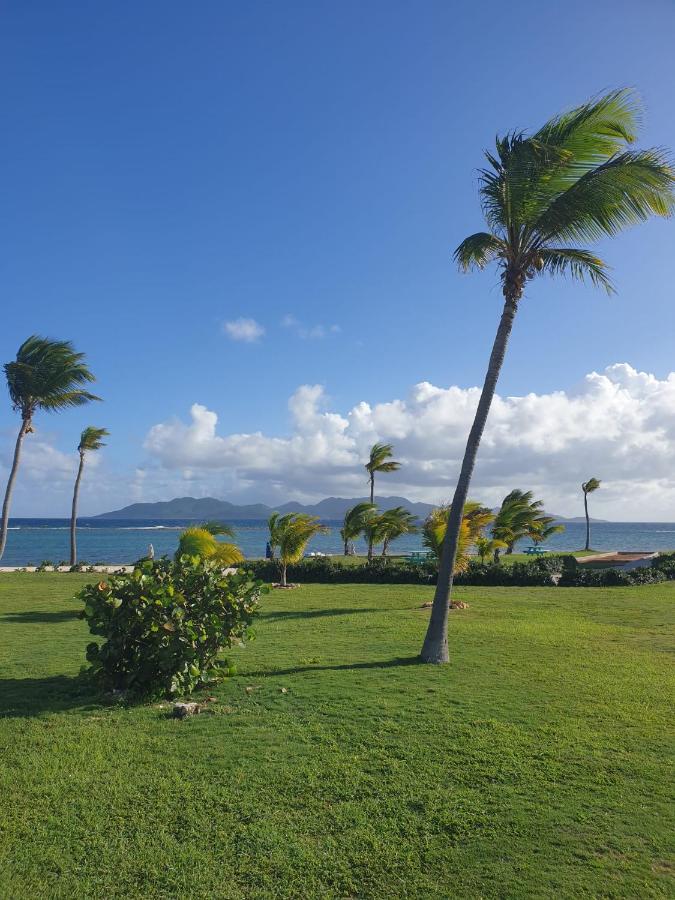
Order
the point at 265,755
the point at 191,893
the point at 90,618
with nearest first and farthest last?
the point at 191,893 < the point at 265,755 < the point at 90,618

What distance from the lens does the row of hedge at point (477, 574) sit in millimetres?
21578

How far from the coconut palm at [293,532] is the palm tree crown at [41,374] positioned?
11170mm

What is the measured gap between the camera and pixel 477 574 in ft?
71.6

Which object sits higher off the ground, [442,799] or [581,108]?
[581,108]

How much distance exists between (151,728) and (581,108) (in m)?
10.1

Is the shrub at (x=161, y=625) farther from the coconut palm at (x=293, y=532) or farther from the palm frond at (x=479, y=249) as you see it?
the coconut palm at (x=293, y=532)

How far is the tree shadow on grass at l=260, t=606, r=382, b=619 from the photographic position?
1447 centimetres

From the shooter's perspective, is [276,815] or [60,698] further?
[60,698]

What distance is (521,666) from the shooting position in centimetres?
920

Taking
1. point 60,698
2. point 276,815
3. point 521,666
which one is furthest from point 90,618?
point 521,666

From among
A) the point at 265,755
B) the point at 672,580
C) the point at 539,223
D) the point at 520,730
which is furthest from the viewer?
the point at 672,580

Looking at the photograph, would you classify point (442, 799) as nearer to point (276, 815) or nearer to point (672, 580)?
point (276, 815)

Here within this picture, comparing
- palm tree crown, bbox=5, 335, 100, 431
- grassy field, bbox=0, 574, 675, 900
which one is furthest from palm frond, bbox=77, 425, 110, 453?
grassy field, bbox=0, 574, 675, 900

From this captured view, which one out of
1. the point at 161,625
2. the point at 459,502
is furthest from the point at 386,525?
the point at 161,625
